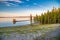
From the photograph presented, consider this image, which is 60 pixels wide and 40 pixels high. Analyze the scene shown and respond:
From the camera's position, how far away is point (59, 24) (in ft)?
6.68

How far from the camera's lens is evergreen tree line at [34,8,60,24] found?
6.59 ft

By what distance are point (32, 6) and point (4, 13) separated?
45 cm

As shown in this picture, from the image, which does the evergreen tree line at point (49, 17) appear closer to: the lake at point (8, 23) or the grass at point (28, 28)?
the grass at point (28, 28)

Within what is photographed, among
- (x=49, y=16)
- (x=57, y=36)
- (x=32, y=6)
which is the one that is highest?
(x=32, y=6)

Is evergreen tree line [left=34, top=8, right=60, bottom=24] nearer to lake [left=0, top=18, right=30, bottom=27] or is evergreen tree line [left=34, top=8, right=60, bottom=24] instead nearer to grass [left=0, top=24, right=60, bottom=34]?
grass [left=0, top=24, right=60, bottom=34]

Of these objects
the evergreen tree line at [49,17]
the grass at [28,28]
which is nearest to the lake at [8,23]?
the grass at [28,28]

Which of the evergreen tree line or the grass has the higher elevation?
the evergreen tree line

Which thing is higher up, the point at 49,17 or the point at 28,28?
the point at 49,17

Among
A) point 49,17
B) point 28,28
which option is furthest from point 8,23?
point 49,17

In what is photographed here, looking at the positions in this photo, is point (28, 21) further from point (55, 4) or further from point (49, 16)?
point (55, 4)

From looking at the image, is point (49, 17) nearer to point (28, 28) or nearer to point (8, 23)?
point (28, 28)

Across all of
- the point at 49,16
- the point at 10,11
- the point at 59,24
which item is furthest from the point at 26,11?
the point at 59,24

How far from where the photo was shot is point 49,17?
6.64 feet

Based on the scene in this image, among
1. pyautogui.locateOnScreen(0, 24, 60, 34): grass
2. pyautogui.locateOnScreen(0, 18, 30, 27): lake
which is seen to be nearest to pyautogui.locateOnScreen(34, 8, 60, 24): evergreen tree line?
pyautogui.locateOnScreen(0, 24, 60, 34): grass
